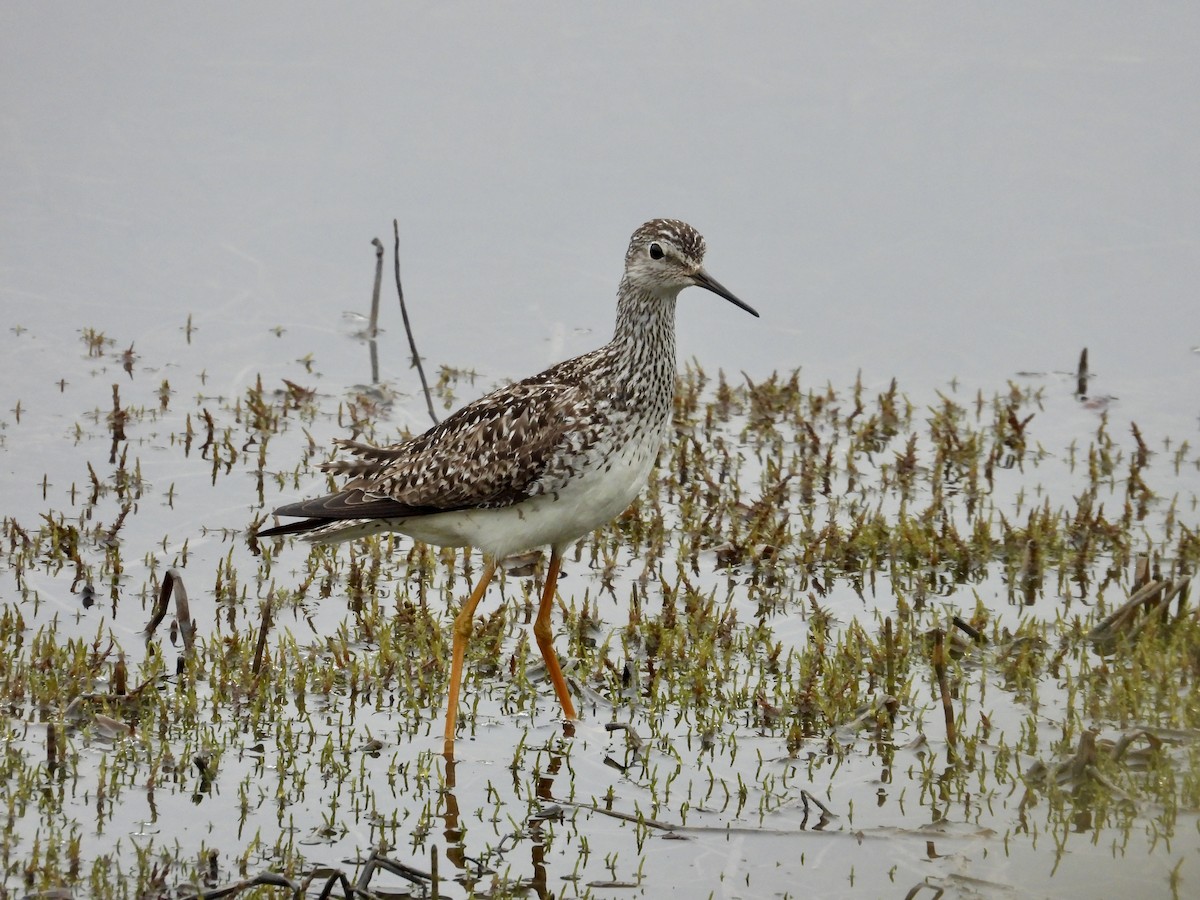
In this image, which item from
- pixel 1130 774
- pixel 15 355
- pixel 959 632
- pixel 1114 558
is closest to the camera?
pixel 1130 774

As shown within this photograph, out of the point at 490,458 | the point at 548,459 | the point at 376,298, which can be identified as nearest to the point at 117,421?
the point at 376,298

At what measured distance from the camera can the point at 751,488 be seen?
1105 cm

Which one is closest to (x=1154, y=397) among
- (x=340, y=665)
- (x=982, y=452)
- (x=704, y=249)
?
(x=982, y=452)

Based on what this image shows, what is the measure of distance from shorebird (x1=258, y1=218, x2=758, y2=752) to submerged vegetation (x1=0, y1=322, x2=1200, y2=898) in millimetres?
608

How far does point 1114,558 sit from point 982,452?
2008mm

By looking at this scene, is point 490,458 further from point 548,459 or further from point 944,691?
point 944,691

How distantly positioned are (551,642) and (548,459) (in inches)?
41.6

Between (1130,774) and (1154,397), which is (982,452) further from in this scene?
(1130,774)

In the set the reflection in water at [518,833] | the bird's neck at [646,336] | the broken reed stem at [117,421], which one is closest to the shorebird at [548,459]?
the bird's neck at [646,336]

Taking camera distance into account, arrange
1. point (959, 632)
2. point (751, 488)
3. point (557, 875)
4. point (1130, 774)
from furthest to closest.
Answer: point (751, 488)
point (959, 632)
point (1130, 774)
point (557, 875)

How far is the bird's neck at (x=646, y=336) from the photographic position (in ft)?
26.1

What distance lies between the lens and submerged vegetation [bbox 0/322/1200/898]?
6477mm

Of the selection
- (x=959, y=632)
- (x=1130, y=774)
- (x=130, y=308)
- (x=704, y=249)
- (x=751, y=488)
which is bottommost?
(x=1130, y=774)

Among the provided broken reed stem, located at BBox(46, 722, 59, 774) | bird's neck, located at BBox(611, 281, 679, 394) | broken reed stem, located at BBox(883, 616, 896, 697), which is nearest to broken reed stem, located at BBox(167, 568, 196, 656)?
broken reed stem, located at BBox(46, 722, 59, 774)
